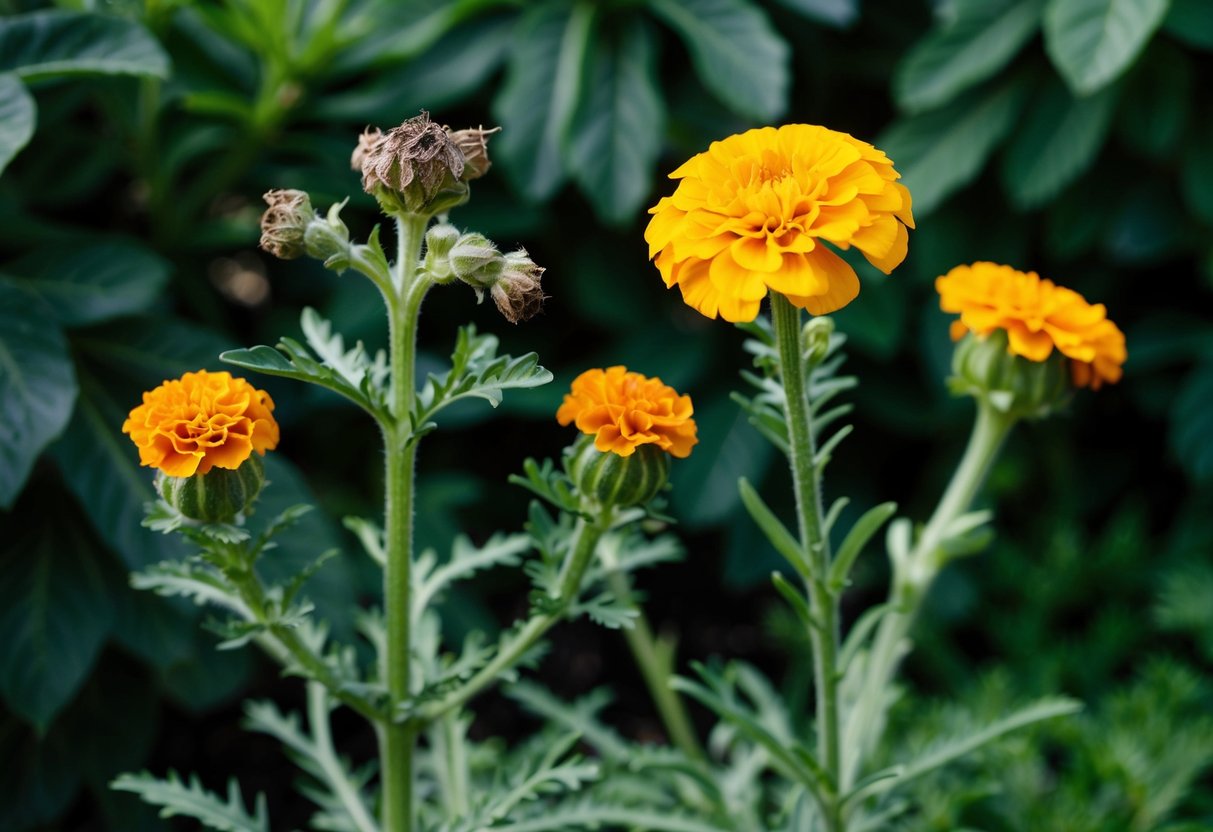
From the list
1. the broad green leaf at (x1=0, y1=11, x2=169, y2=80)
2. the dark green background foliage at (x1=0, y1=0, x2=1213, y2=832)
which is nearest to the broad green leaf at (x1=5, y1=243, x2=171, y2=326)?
the dark green background foliage at (x1=0, y1=0, x2=1213, y2=832)

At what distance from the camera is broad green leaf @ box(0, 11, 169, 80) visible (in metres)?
1.20

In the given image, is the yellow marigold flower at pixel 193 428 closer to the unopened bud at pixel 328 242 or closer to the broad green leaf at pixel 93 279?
the unopened bud at pixel 328 242

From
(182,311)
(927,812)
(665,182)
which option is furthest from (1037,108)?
(182,311)

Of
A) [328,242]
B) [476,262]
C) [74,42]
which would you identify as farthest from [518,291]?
[74,42]

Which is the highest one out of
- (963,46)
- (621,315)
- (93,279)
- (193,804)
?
(963,46)

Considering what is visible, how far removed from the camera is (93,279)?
131cm

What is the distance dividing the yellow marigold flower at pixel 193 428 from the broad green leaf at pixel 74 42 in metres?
0.55

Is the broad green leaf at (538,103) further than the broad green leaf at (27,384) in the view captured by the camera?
Yes

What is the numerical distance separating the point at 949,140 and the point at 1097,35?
0.26 meters

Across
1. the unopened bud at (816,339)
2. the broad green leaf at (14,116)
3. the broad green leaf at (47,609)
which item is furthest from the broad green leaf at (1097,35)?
the broad green leaf at (47,609)

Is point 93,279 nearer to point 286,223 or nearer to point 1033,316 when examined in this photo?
point 286,223

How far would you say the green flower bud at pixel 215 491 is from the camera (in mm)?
798

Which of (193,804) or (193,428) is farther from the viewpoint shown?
(193,804)

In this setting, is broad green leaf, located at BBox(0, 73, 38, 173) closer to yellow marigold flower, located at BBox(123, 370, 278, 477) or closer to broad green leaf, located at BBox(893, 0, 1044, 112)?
yellow marigold flower, located at BBox(123, 370, 278, 477)
